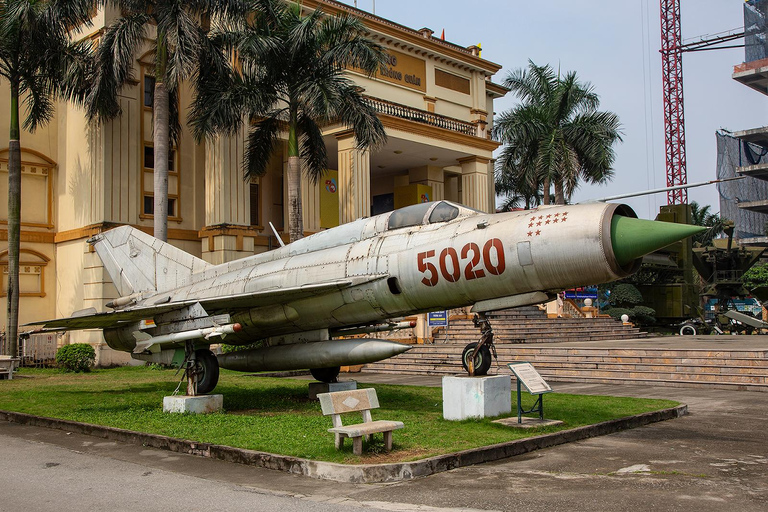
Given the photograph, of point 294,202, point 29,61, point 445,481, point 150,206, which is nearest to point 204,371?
point 445,481

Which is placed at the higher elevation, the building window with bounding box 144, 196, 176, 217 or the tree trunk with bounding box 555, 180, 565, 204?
the tree trunk with bounding box 555, 180, 565, 204

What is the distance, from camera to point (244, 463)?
8992 mm

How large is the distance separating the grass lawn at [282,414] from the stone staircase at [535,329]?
32.8 feet

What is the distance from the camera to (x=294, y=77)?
82.1ft

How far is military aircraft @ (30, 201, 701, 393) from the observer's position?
33.1ft

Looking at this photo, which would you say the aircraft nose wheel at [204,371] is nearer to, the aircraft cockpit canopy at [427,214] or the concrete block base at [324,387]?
the concrete block base at [324,387]

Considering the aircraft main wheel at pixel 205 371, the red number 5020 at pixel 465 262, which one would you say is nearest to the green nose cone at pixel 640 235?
the red number 5020 at pixel 465 262

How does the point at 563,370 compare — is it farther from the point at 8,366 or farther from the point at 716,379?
the point at 8,366

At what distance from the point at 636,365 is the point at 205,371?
1290 centimetres

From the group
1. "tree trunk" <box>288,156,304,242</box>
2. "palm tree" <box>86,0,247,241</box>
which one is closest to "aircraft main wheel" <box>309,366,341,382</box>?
"tree trunk" <box>288,156,304,242</box>

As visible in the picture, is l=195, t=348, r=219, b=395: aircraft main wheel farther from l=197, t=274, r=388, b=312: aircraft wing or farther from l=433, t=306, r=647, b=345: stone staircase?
l=433, t=306, r=647, b=345: stone staircase

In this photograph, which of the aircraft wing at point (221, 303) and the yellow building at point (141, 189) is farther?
the yellow building at point (141, 189)

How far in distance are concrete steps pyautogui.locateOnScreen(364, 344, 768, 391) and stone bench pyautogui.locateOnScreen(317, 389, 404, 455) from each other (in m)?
12.2

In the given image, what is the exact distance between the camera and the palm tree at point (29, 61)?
24375mm
